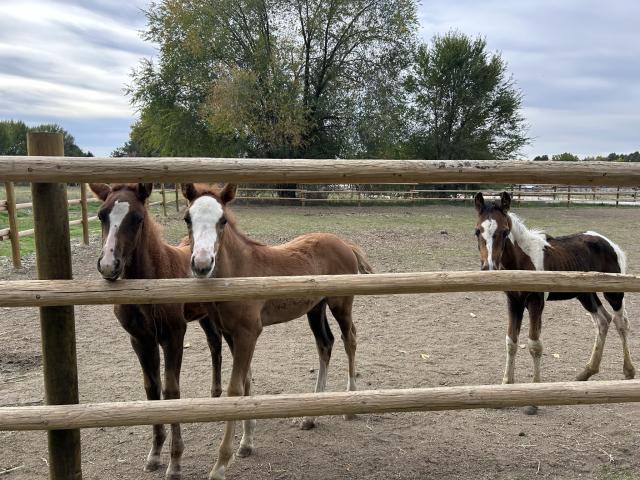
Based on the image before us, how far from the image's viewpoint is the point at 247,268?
11.6 ft

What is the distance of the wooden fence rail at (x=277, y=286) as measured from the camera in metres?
2.21

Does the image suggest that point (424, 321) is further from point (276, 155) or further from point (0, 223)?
point (276, 155)

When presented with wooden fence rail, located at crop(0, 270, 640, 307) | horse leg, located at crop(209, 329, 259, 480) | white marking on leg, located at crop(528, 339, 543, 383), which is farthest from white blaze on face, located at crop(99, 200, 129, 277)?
white marking on leg, located at crop(528, 339, 543, 383)

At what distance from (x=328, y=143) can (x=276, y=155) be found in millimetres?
3356

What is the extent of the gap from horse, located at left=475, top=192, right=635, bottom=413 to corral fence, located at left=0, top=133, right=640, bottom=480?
174 centimetres

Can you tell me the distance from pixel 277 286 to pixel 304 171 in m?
0.58

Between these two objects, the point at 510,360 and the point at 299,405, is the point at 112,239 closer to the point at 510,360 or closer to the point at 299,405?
the point at 299,405

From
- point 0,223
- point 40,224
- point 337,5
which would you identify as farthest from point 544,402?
point 337,5

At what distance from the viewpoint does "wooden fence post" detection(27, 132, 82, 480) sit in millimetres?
2414

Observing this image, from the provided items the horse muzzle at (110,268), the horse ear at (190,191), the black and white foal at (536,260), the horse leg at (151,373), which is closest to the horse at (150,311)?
the horse leg at (151,373)

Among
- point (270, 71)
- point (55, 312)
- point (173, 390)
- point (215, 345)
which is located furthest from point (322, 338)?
point (270, 71)

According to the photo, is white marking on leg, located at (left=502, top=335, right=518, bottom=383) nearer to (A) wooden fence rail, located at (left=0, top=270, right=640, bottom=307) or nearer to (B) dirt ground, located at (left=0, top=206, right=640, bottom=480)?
(B) dirt ground, located at (left=0, top=206, right=640, bottom=480)

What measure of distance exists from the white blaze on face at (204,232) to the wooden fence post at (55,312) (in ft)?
2.13

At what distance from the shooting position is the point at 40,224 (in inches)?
94.6
